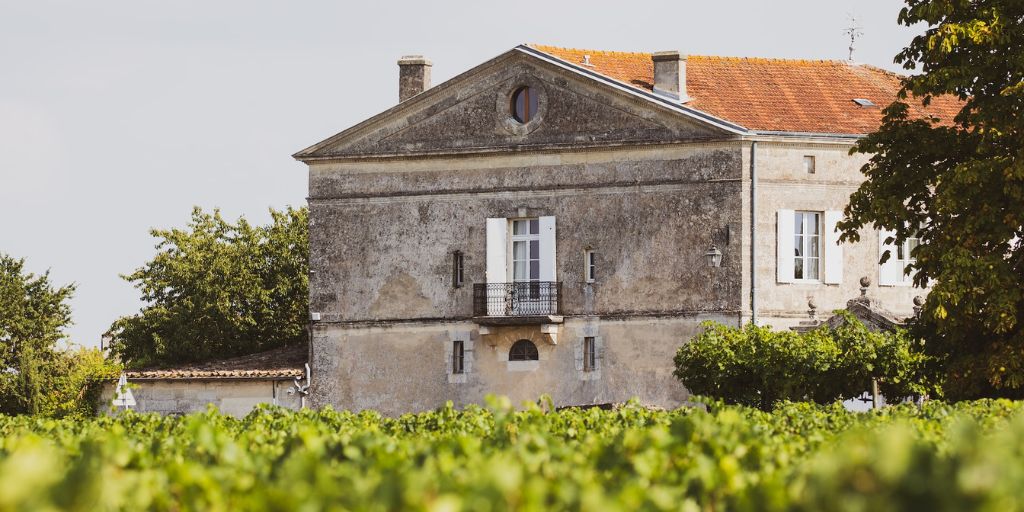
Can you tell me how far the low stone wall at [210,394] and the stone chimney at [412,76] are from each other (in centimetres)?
737

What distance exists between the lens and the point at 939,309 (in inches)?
884

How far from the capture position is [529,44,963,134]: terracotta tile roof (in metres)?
37.7

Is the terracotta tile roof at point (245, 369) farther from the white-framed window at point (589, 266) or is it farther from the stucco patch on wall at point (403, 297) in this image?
the white-framed window at point (589, 266)

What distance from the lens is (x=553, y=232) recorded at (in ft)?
124

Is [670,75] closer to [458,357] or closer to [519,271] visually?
[519,271]

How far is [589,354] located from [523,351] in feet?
5.11

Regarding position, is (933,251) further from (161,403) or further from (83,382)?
(83,382)

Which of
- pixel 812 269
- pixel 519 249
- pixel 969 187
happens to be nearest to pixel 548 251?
pixel 519 249

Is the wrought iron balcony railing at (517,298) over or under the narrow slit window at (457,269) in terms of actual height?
under

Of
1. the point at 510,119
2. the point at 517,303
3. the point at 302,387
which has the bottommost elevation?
the point at 302,387

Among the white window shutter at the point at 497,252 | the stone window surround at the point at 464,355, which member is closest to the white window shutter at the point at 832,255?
the white window shutter at the point at 497,252

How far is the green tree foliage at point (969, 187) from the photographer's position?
885 inches

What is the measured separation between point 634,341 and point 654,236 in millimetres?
2351

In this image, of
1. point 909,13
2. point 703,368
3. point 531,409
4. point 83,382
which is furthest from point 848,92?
point 531,409
